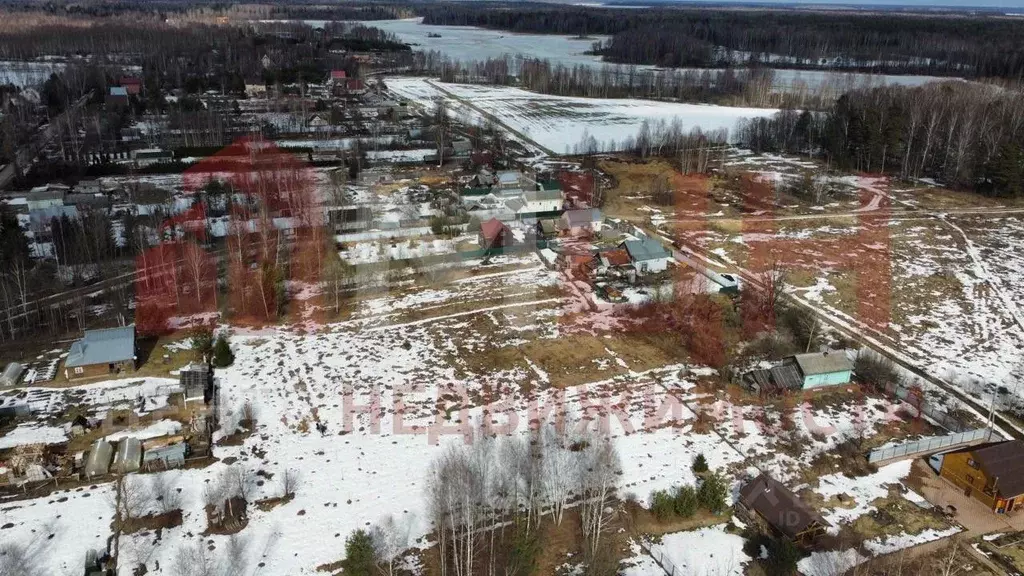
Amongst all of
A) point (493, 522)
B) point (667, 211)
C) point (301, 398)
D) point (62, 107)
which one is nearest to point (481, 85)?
point (62, 107)

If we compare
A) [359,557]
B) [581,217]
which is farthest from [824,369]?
[581,217]

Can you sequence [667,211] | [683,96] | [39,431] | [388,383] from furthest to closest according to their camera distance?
1. [683,96]
2. [667,211]
3. [388,383]
4. [39,431]

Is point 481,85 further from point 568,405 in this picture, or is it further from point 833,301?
point 568,405

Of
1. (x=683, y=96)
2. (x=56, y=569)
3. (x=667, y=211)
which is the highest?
(x=683, y=96)

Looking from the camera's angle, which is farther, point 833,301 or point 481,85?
point 481,85

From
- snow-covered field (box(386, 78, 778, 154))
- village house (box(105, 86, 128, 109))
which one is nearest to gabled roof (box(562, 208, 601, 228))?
snow-covered field (box(386, 78, 778, 154))

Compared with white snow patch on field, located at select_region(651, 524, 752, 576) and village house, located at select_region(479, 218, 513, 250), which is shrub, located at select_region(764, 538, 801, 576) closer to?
white snow patch on field, located at select_region(651, 524, 752, 576)
